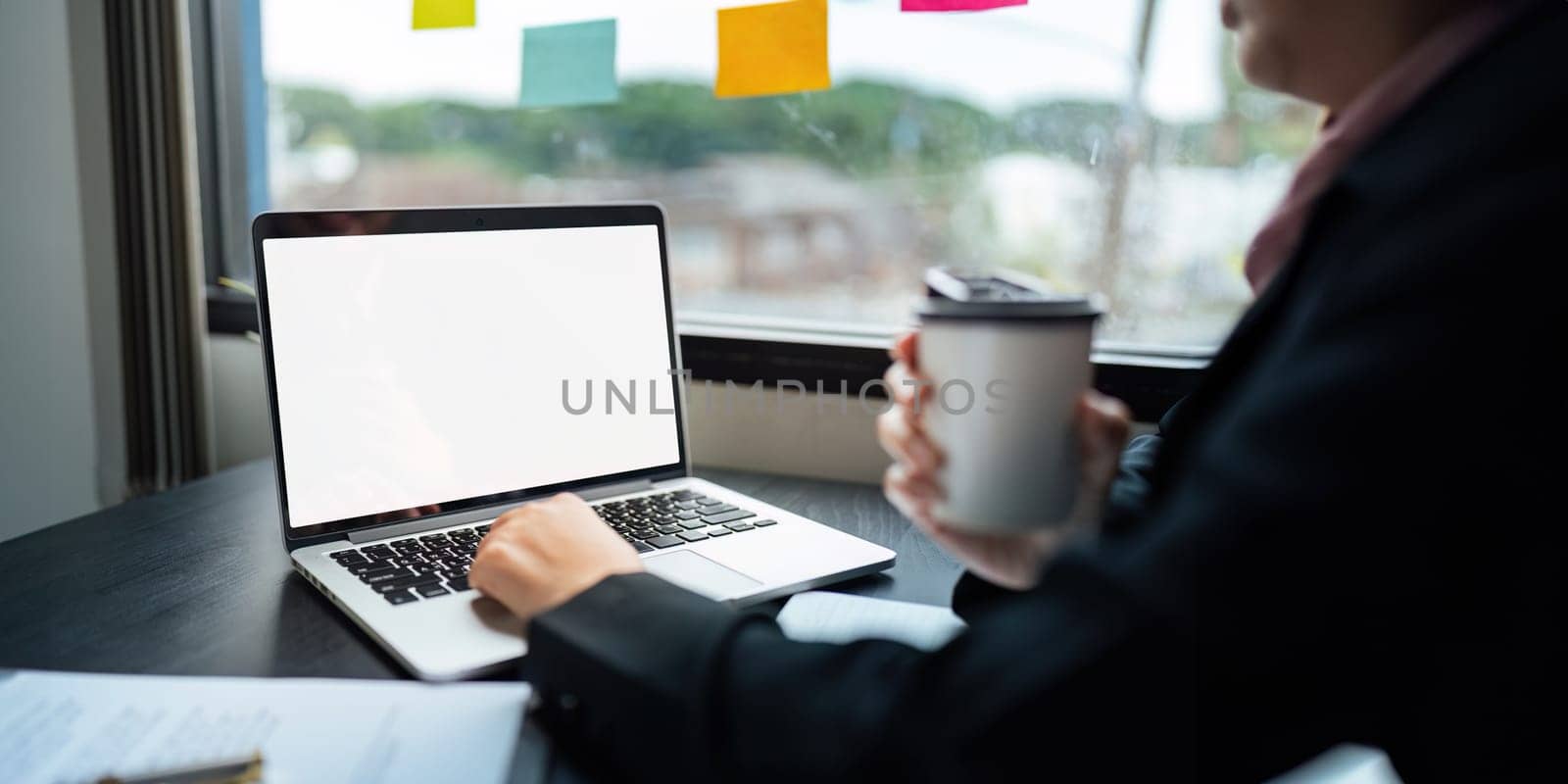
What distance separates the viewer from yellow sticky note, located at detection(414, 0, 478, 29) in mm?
1274

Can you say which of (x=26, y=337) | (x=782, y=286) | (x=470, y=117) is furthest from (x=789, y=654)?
(x=26, y=337)

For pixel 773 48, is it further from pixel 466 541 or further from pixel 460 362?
pixel 466 541

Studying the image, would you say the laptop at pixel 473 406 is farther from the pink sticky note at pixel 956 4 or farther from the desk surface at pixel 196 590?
the pink sticky note at pixel 956 4

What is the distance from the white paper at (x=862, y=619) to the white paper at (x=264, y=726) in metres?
0.21

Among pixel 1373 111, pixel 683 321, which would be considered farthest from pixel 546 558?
pixel 683 321

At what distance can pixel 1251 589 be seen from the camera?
0.40m

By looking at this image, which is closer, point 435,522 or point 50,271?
point 435,522

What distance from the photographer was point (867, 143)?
4.47ft

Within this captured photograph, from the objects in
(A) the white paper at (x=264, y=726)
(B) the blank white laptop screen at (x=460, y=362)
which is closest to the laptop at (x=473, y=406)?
(B) the blank white laptop screen at (x=460, y=362)

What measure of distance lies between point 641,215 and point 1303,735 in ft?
2.65

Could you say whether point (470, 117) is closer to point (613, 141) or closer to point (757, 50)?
point (613, 141)

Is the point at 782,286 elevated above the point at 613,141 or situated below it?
below

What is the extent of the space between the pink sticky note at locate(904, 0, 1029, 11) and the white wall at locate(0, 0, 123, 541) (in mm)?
1160

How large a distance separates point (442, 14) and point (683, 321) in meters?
0.49
